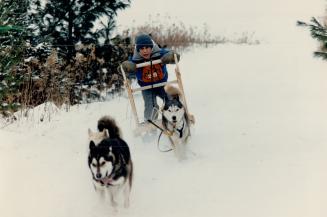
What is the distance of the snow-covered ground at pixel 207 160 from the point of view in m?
4.46

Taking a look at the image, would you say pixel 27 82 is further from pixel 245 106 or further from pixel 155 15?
pixel 155 15

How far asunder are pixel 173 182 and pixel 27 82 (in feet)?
10.2

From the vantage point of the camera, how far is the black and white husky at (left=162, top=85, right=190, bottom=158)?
5613 millimetres

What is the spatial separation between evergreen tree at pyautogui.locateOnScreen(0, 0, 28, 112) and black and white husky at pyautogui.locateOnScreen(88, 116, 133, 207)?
4.99 ft

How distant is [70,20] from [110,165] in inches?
153

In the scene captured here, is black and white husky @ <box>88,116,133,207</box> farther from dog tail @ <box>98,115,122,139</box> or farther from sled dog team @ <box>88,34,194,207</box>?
dog tail @ <box>98,115,122,139</box>

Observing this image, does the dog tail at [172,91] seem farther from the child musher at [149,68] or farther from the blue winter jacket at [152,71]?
the blue winter jacket at [152,71]

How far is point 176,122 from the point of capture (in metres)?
5.62

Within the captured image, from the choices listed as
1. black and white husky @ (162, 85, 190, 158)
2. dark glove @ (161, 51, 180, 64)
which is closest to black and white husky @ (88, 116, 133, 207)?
black and white husky @ (162, 85, 190, 158)

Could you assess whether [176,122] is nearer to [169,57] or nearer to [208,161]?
[208,161]

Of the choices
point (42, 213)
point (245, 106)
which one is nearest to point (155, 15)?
point (245, 106)

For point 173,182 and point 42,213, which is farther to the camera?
point 173,182

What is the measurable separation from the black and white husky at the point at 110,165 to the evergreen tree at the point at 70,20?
3.23m

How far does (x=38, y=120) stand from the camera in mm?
6832
